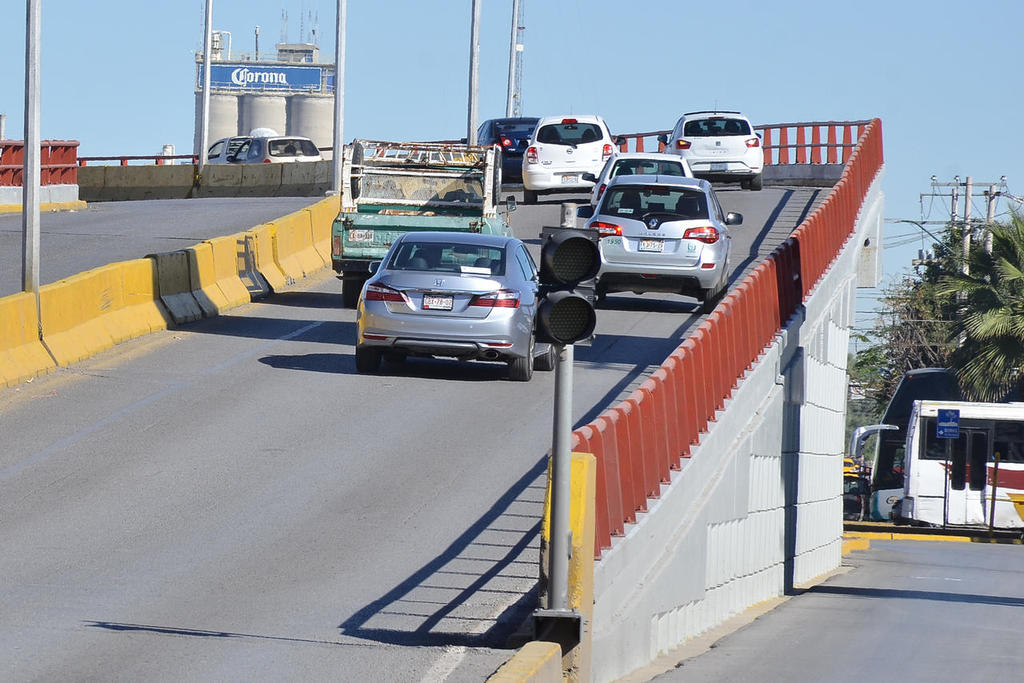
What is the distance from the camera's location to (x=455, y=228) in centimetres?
2206

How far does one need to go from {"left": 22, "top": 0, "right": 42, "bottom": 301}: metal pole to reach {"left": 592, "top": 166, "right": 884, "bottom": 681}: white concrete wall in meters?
7.49

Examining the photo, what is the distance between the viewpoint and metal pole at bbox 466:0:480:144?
141 feet

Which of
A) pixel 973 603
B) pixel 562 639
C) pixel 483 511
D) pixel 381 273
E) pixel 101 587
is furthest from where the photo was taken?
pixel 973 603

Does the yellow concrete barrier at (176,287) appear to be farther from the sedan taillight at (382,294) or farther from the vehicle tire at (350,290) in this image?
the sedan taillight at (382,294)

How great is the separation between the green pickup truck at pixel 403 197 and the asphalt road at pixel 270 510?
6.99 ft

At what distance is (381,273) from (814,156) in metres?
36.6

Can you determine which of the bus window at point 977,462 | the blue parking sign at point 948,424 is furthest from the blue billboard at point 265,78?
the bus window at point 977,462

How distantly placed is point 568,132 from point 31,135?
2179 cm

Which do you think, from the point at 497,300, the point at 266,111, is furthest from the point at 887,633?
the point at 266,111

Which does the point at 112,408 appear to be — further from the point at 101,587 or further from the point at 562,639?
the point at 562,639

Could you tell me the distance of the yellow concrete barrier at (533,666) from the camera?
7.38m

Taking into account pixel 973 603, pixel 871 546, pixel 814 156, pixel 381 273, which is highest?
pixel 814 156

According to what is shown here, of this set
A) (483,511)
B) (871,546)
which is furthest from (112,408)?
(871,546)

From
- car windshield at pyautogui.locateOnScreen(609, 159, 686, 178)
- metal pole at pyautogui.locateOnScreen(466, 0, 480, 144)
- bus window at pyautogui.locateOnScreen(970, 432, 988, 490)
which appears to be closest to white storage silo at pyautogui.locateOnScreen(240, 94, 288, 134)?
metal pole at pyautogui.locateOnScreen(466, 0, 480, 144)
